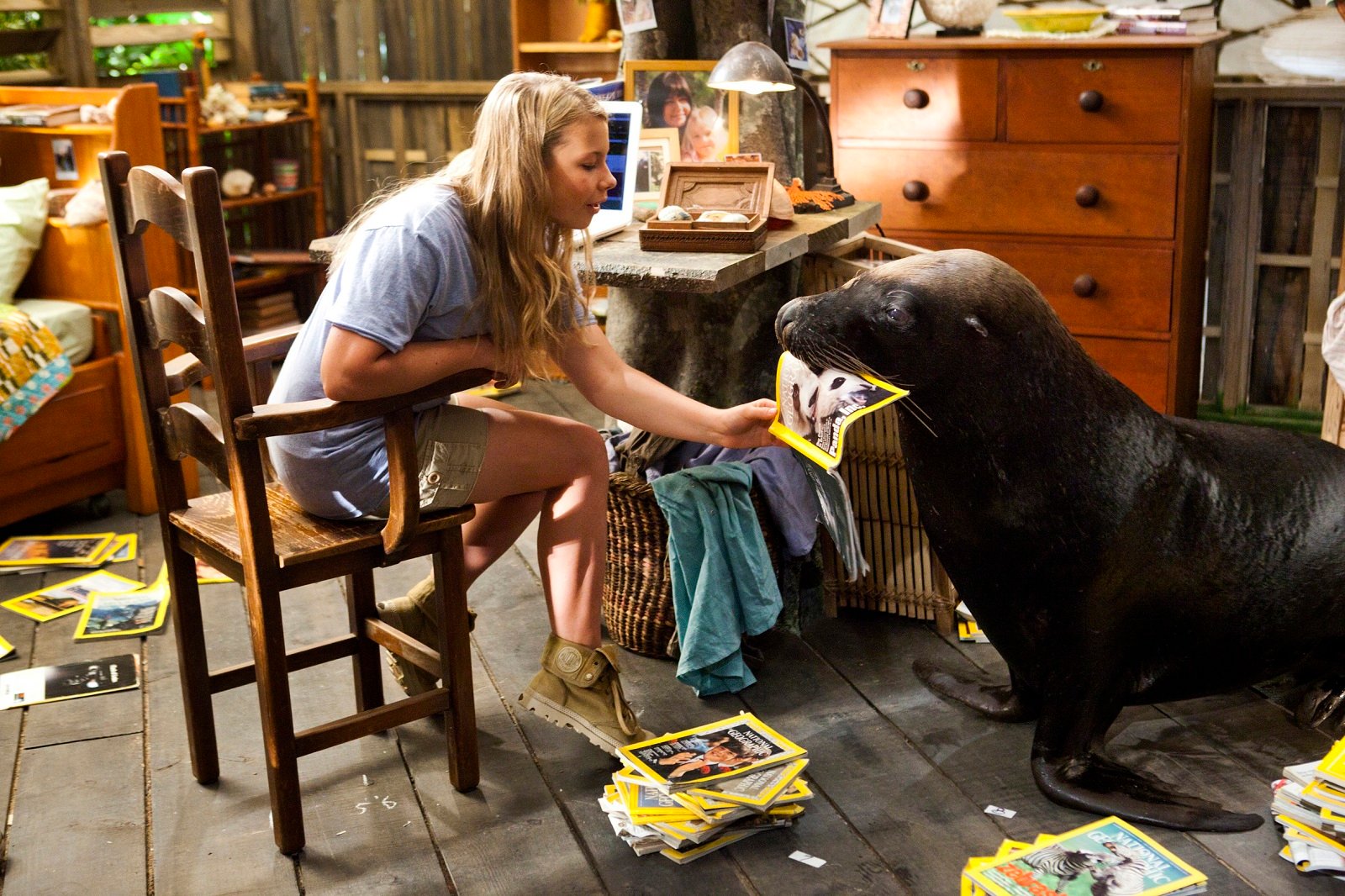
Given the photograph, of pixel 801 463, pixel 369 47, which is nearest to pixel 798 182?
pixel 801 463

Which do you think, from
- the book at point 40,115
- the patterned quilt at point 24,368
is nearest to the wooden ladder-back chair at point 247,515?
the patterned quilt at point 24,368

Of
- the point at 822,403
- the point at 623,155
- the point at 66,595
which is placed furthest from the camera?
the point at 66,595

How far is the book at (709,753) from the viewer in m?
2.28

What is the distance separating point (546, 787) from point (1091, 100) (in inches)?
96.0

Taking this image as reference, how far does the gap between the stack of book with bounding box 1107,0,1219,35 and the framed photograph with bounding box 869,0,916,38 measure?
0.58 meters

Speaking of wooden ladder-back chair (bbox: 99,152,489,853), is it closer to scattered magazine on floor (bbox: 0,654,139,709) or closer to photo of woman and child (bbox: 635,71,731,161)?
scattered magazine on floor (bbox: 0,654,139,709)

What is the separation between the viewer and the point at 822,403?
7.61 ft

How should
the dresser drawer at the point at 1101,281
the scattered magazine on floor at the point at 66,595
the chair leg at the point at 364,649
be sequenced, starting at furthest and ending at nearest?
the dresser drawer at the point at 1101,281 < the scattered magazine on floor at the point at 66,595 < the chair leg at the point at 364,649

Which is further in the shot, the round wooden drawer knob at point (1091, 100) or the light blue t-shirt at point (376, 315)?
the round wooden drawer knob at point (1091, 100)

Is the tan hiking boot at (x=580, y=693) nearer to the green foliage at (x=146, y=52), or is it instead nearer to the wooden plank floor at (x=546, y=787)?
the wooden plank floor at (x=546, y=787)

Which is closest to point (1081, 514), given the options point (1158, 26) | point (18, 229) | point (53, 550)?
point (1158, 26)

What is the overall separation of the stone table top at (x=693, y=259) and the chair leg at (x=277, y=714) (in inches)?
33.1

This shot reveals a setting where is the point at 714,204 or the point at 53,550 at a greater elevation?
the point at 714,204

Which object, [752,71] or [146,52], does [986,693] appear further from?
[146,52]
